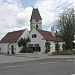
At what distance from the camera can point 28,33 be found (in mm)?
58750

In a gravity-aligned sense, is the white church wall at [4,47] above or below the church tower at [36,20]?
→ below

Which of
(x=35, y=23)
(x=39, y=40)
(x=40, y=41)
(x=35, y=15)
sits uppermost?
(x=35, y=15)

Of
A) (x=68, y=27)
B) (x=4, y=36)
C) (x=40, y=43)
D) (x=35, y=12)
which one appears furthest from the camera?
(x=35, y=12)

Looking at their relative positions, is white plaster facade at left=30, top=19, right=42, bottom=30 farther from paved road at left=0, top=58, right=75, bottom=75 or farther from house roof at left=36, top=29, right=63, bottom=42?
paved road at left=0, top=58, right=75, bottom=75

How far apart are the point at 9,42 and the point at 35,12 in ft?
82.2

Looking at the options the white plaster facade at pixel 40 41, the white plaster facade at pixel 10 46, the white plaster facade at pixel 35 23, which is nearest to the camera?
the white plaster facade at pixel 40 41

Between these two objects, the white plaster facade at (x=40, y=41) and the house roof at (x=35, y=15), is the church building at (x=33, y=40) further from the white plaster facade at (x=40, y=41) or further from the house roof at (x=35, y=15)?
the house roof at (x=35, y=15)

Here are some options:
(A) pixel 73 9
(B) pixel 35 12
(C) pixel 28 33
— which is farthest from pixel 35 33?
(B) pixel 35 12

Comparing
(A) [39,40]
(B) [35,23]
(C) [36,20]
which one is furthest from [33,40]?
(C) [36,20]

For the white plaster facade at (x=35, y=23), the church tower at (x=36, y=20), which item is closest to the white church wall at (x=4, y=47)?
the white plaster facade at (x=35, y=23)

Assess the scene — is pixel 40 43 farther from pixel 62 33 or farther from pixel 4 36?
pixel 4 36

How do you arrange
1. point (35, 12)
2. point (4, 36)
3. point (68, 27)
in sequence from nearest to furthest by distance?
1. point (68, 27)
2. point (4, 36)
3. point (35, 12)

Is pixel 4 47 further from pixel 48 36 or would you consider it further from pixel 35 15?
pixel 35 15

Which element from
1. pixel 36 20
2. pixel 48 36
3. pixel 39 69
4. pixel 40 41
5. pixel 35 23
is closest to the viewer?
pixel 39 69
